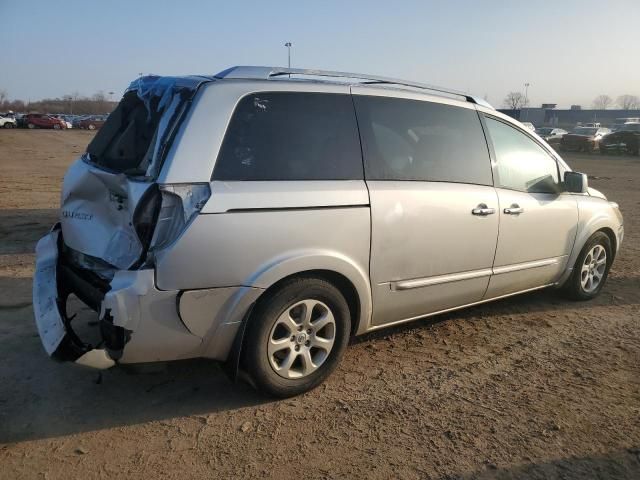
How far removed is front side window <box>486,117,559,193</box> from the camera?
4.14m

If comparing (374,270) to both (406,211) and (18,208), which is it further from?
(18,208)

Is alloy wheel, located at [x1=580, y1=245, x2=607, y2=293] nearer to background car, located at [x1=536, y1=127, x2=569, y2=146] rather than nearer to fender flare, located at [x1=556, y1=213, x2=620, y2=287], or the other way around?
fender flare, located at [x1=556, y1=213, x2=620, y2=287]

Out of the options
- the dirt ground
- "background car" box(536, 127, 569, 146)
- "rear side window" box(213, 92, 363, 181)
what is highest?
"rear side window" box(213, 92, 363, 181)

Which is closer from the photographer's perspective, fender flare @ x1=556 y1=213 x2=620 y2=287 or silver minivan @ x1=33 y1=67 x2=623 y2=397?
silver minivan @ x1=33 y1=67 x2=623 y2=397

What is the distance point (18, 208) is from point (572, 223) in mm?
8464

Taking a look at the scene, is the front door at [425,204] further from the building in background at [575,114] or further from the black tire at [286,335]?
the building in background at [575,114]

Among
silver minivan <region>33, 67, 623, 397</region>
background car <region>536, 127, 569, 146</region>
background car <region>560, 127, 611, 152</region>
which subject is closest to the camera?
silver minivan <region>33, 67, 623, 397</region>

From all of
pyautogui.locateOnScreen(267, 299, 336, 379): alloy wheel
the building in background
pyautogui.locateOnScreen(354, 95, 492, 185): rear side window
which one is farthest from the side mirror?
the building in background

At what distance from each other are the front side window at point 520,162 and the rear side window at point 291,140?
141cm

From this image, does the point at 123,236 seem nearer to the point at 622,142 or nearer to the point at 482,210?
the point at 482,210

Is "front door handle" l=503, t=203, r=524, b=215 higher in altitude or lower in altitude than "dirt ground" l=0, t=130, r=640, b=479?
higher

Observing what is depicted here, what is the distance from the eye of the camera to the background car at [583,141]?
31.6 m

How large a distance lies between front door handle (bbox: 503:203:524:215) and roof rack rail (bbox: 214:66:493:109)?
83 cm

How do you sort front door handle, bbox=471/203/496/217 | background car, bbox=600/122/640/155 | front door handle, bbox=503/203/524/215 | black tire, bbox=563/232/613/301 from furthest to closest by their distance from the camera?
background car, bbox=600/122/640/155, black tire, bbox=563/232/613/301, front door handle, bbox=503/203/524/215, front door handle, bbox=471/203/496/217
